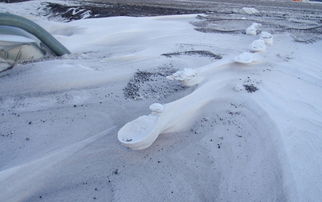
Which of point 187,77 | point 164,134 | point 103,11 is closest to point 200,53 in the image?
point 187,77

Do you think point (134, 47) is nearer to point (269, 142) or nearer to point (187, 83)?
point (187, 83)

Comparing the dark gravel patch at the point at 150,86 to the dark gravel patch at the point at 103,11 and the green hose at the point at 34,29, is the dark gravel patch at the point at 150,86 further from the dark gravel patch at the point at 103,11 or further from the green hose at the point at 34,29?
the dark gravel patch at the point at 103,11

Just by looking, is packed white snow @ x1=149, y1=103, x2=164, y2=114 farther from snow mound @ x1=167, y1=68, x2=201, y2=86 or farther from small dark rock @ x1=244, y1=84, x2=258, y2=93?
small dark rock @ x1=244, y1=84, x2=258, y2=93

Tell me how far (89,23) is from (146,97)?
10.3ft

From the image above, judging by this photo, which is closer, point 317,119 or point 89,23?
point 317,119

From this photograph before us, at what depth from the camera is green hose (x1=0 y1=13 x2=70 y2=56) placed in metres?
3.03

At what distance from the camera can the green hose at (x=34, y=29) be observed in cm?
303

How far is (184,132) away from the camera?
224 centimetres

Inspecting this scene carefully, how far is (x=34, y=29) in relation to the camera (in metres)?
3.31

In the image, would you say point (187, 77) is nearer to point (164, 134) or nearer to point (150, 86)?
point (150, 86)

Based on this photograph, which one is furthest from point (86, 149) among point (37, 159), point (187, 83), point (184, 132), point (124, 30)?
point (124, 30)

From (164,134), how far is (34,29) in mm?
2180

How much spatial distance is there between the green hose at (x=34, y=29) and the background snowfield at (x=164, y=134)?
24 cm

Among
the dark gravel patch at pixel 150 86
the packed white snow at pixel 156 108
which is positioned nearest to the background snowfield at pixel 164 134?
the dark gravel patch at pixel 150 86
